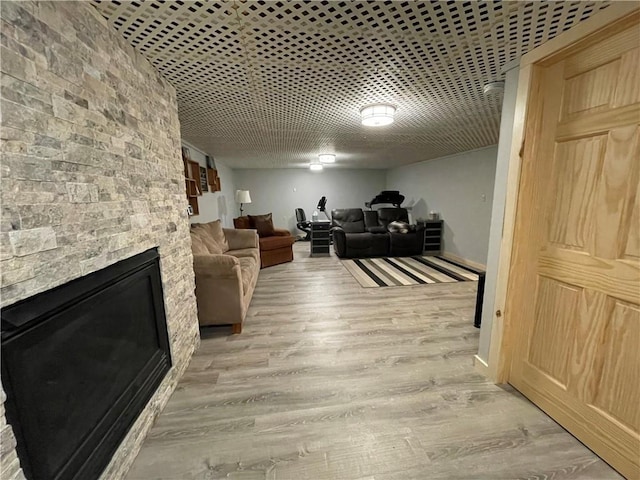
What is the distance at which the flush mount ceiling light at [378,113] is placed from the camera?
6.93 ft

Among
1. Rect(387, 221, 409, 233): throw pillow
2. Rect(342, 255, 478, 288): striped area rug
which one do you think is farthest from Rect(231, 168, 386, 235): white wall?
Rect(342, 255, 478, 288): striped area rug

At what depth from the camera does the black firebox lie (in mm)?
762

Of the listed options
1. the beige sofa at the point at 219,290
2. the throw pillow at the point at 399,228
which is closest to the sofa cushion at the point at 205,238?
the beige sofa at the point at 219,290

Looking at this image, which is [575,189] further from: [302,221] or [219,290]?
[302,221]

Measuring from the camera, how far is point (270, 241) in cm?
461

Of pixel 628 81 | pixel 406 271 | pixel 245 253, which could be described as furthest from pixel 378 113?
pixel 406 271

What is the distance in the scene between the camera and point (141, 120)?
140 cm

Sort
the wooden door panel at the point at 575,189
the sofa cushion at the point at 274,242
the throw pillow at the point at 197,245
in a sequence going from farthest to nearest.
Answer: the sofa cushion at the point at 274,242 → the throw pillow at the point at 197,245 → the wooden door panel at the point at 575,189

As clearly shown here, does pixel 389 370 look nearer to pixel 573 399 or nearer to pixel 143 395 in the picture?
pixel 573 399

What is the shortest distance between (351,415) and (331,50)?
202cm

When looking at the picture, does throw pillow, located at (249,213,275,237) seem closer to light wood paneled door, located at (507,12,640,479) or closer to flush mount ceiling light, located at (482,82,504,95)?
flush mount ceiling light, located at (482,82,504,95)

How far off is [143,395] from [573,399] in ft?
7.46

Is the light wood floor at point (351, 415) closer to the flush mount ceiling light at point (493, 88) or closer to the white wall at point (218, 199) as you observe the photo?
the flush mount ceiling light at point (493, 88)

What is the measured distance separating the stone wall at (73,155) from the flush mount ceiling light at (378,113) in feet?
4.97
